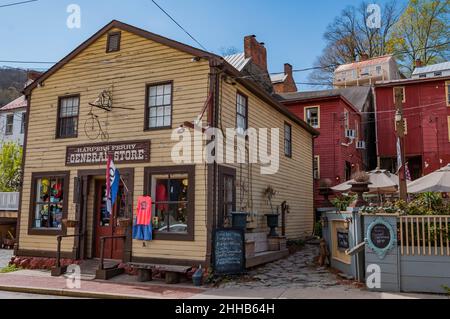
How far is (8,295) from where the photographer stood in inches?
368

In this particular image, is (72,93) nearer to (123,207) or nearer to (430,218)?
(123,207)

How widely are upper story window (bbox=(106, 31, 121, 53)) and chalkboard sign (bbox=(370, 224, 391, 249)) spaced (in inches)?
359

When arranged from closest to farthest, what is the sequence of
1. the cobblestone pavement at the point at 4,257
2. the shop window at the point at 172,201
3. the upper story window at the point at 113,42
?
the shop window at the point at 172,201 < the upper story window at the point at 113,42 < the cobblestone pavement at the point at 4,257

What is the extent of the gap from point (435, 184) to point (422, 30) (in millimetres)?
31774

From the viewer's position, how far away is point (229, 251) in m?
10.5

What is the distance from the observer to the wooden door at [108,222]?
12.0m

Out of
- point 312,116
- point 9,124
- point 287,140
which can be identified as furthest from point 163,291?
point 9,124

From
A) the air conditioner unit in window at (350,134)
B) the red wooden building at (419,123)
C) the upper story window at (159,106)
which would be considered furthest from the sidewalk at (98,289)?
the red wooden building at (419,123)

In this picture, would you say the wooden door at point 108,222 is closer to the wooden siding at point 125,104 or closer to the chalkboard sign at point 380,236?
the wooden siding at point 125,104

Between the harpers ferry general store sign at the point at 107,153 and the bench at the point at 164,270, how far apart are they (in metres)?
2.92

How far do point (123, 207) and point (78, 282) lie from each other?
2.55 metres

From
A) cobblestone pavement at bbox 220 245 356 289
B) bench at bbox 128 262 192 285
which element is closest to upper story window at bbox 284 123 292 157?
cobblestone pavement at bbox 220 245 356 289

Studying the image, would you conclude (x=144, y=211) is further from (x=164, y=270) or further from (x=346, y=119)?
(x=346, y=119)

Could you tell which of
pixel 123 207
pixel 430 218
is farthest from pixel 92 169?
pixel 430 218
